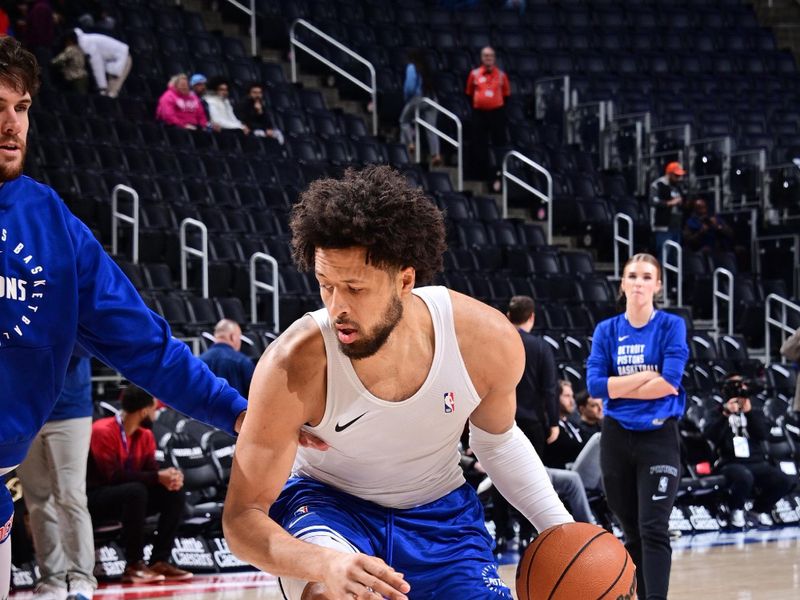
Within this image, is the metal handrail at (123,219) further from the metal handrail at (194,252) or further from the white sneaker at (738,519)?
the white sneaker at (738,519)

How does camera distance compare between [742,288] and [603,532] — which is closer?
[603,532]

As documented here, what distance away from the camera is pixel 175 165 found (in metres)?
13.1

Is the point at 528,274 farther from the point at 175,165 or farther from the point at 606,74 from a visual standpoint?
the point at 606,74

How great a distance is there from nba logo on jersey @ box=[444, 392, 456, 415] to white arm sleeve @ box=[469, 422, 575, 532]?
0.85 feet

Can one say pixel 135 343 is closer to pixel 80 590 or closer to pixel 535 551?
pixel 535 551

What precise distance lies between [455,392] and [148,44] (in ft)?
42.2

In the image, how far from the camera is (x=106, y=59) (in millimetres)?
13719

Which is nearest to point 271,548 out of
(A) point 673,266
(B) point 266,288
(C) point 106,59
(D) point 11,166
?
(D) point 11,166

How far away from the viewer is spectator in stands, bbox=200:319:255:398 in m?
8.57

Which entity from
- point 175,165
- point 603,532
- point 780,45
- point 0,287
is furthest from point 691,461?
point 780,45

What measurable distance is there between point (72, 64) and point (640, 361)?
9117mm

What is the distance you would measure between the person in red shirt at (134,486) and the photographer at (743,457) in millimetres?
4966

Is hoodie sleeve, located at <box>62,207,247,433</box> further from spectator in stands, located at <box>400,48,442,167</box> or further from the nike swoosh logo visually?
spectator in stands, located at <box>400,48,442,167</box>

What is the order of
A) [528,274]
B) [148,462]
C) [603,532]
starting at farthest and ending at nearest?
[528,274] < [148,462] < [603,532]
